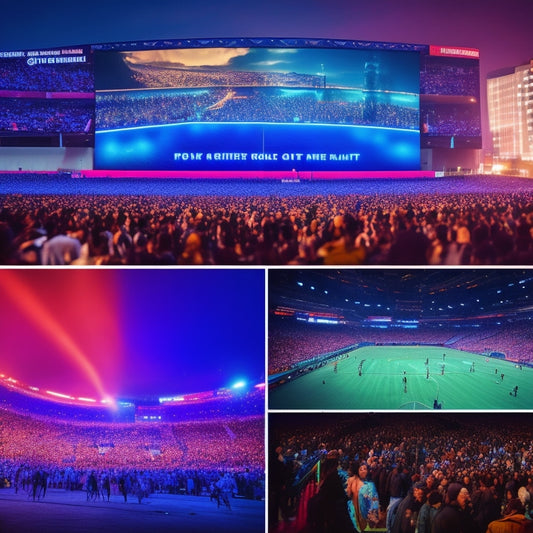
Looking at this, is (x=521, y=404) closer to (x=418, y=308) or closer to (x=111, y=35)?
(x=418, y=308)

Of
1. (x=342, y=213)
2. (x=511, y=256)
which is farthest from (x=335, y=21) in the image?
(x=511, y=256)

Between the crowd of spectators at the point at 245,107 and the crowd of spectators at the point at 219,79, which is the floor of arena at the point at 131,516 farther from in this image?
the crowd of spectators at the point at 219,79

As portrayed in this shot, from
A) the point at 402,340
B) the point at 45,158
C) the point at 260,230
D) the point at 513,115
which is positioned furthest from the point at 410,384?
the point at 45,158

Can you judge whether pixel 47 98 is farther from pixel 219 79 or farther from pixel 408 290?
pixel 408 290

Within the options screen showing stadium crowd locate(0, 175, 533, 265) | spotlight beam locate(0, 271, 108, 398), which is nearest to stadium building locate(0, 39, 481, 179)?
screen showing stadium crowd locate(0, 175, 533, 265)

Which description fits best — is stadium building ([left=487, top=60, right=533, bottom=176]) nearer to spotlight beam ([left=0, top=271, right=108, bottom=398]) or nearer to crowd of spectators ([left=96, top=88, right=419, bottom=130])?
crowd of spectators ([left=96, top=88, right=419, bottom=130])

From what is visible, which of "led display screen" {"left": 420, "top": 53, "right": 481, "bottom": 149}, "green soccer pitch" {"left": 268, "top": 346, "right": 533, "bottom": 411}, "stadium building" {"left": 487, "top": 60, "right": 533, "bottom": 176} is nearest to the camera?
"green soccer pitch" {"left": 268, "top": 346, "right": 533, "bottom": 411}
